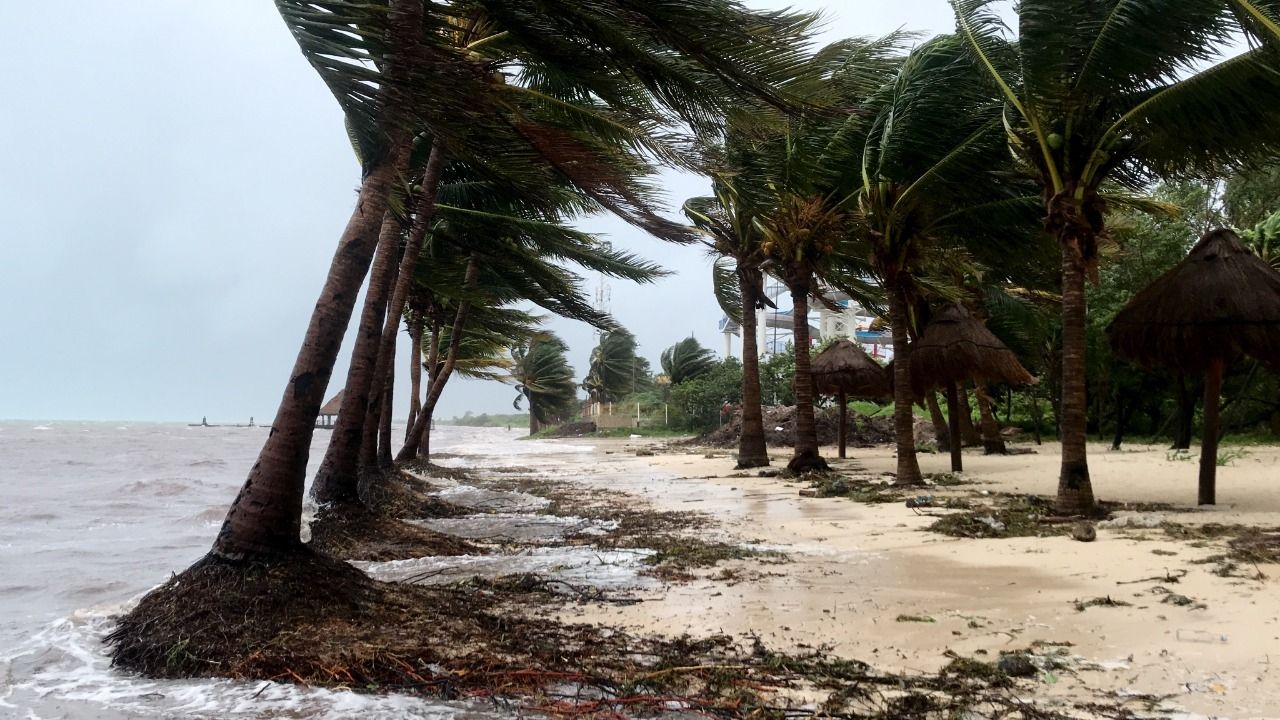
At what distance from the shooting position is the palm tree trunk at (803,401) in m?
13.2

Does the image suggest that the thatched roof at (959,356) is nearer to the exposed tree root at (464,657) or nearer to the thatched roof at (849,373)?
the thatched roof at (849,373)

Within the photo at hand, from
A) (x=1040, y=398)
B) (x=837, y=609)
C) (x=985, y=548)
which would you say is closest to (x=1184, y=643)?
(x=837, y=609)

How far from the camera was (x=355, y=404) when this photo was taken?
7922mm

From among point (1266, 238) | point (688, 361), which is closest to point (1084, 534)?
point (1266, 238)

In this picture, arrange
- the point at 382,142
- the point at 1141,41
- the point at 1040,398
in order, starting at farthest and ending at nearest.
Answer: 1. the point at 1040,398
2. the point at 1141,41
3. the point at 382,142

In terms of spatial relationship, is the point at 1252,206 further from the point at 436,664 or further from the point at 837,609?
the point at 436,664

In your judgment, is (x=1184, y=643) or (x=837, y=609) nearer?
(x=1184, y=643)

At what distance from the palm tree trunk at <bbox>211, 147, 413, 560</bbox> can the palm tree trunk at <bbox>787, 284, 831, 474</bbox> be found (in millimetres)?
9356

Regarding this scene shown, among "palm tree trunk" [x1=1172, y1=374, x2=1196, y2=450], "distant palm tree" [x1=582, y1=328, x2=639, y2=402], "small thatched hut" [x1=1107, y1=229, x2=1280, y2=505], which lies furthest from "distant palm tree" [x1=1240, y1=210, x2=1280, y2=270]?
"distant palm tree" [x1=582, y1=328, x2=639, y2=402]

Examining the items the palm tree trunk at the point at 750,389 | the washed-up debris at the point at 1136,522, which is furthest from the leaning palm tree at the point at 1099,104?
the palm tree trunk at the point at 750,389

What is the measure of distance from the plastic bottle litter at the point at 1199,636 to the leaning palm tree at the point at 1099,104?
387 centimetres

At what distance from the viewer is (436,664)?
3221mm

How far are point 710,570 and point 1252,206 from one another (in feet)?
65.9

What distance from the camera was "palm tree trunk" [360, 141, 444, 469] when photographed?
9250 millimetres
